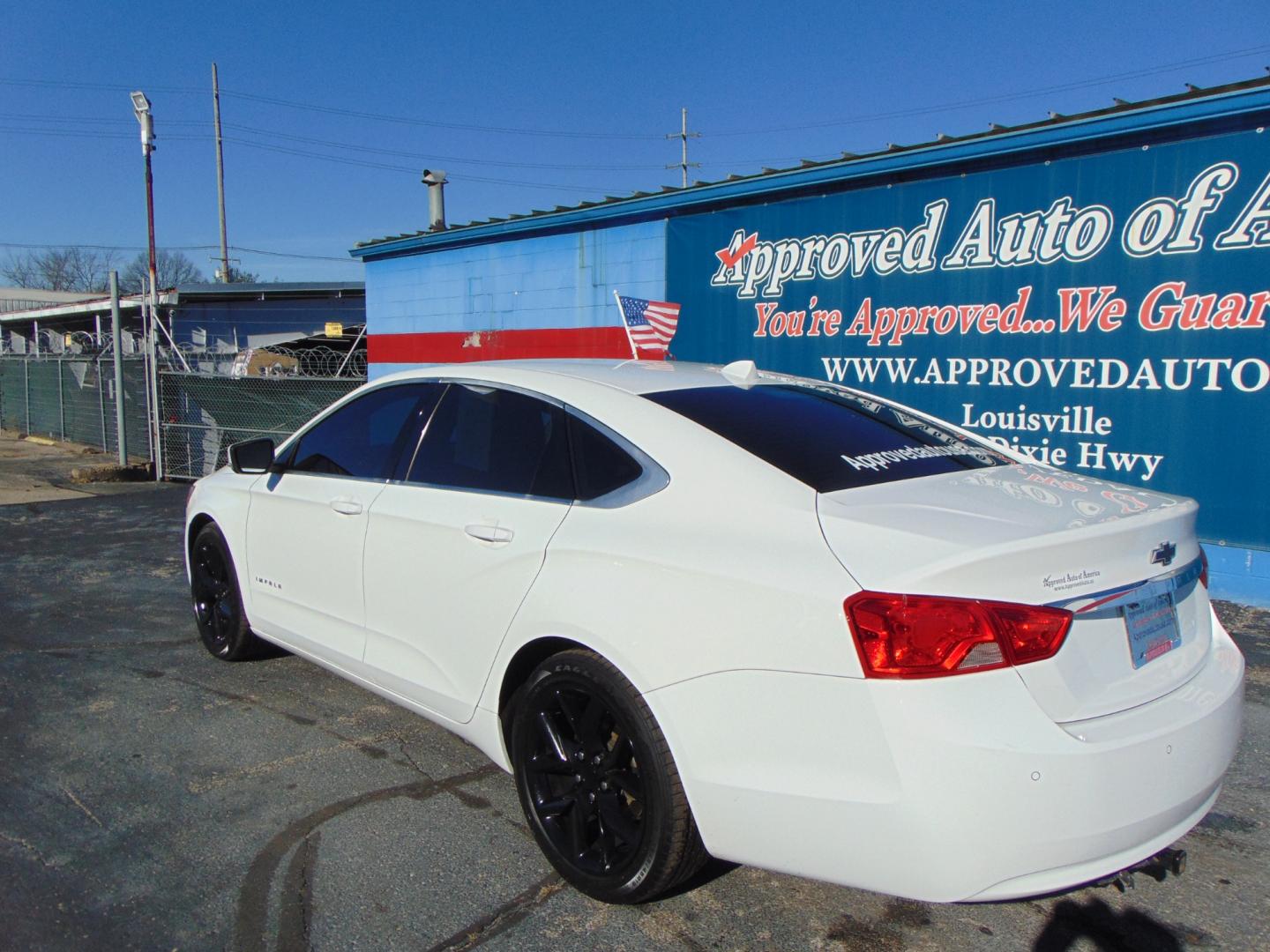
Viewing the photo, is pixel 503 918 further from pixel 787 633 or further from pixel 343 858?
pixel 787 633

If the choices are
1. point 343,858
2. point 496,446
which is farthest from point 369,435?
point 343,858

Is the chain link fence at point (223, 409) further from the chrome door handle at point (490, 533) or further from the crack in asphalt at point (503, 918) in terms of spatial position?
the crack in asphalt at point (503, 918)

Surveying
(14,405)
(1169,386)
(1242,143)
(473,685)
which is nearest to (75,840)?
(473,685)

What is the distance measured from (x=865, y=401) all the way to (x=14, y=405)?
2419 centimetres

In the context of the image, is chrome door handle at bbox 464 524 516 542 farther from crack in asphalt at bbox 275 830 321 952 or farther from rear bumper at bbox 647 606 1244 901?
crack in asphalt at bbox 275 830 321 952

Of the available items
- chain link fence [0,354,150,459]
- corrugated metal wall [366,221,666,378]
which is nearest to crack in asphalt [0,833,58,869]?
corrugated metal wall [366,221,666,378]

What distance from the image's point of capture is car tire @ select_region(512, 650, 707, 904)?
2.59 metres

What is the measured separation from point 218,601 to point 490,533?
2589 millimetres

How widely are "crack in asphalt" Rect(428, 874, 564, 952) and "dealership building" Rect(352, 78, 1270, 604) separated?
13.8ft

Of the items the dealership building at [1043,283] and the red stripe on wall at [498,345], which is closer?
the dealership building at [1043,283]

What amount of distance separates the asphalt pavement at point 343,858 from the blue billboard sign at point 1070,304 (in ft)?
7.86

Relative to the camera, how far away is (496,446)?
3.43m

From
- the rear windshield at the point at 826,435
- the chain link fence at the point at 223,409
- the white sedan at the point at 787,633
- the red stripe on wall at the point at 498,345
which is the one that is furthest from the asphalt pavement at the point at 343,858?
the chain link fence at the point at 223,409

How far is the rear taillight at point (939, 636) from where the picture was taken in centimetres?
217
